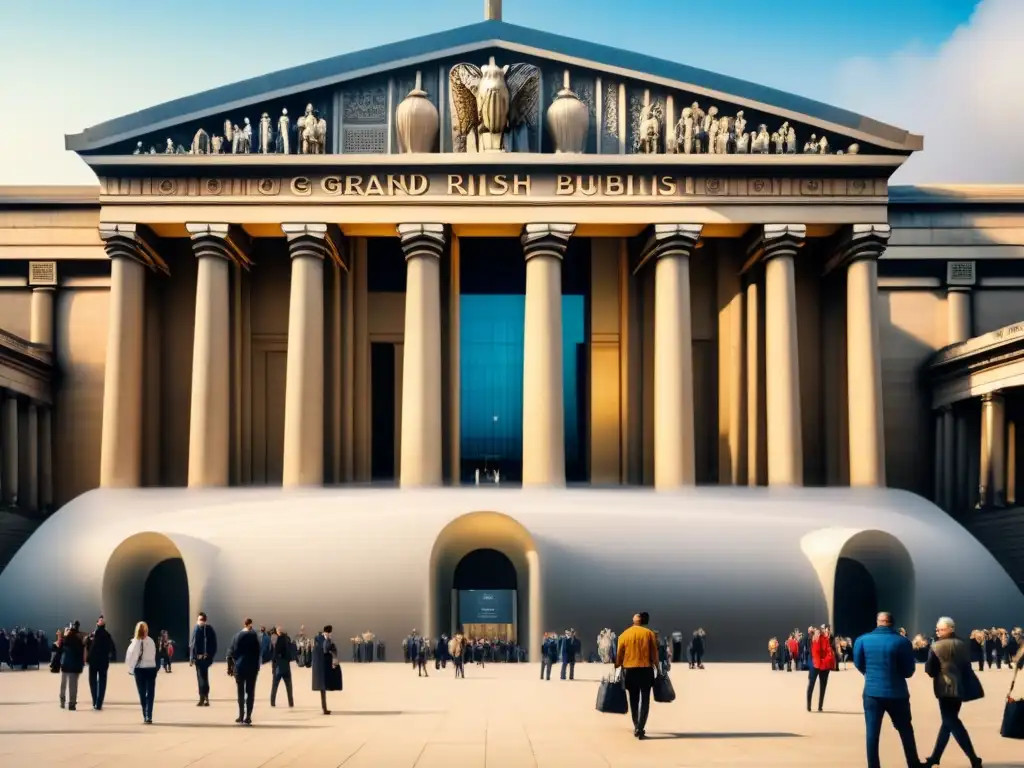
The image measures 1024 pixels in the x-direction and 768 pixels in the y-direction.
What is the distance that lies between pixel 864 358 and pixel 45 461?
Result: 37435 mm

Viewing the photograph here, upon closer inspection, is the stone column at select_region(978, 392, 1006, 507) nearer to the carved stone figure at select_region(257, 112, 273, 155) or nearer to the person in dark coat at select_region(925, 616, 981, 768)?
the carved stone figure at select_region(257, 112, 273, 155)

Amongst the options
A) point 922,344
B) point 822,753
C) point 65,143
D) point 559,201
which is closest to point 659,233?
point 559,201

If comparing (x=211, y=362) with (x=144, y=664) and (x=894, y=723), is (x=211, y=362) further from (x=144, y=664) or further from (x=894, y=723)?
(x=894, y=723)

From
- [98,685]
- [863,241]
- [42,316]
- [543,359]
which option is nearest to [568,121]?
[543,359]

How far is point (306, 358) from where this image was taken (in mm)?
62719

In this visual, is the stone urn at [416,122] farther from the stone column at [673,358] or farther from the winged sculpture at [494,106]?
the stone column at [673,358]

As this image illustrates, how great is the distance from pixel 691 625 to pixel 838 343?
23.5 metres

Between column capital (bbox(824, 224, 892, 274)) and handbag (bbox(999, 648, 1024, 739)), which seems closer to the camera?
handbag (bbox(999, 648, 1024, 739))

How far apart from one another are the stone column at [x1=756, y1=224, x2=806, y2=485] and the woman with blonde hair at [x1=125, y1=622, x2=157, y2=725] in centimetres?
3926

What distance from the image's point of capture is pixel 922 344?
75.4 metres

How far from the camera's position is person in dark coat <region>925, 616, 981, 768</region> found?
18.9 meters

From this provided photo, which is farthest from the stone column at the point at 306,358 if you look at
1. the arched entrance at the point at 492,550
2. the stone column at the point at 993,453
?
the stone column at the point at 993,453

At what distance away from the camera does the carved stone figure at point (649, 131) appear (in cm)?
6362

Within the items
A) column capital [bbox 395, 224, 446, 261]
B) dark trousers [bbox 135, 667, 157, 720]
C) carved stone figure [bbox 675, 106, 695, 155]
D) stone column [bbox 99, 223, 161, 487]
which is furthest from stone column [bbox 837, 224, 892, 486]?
dark trousers [bbox 135, 667, 157, 720]
